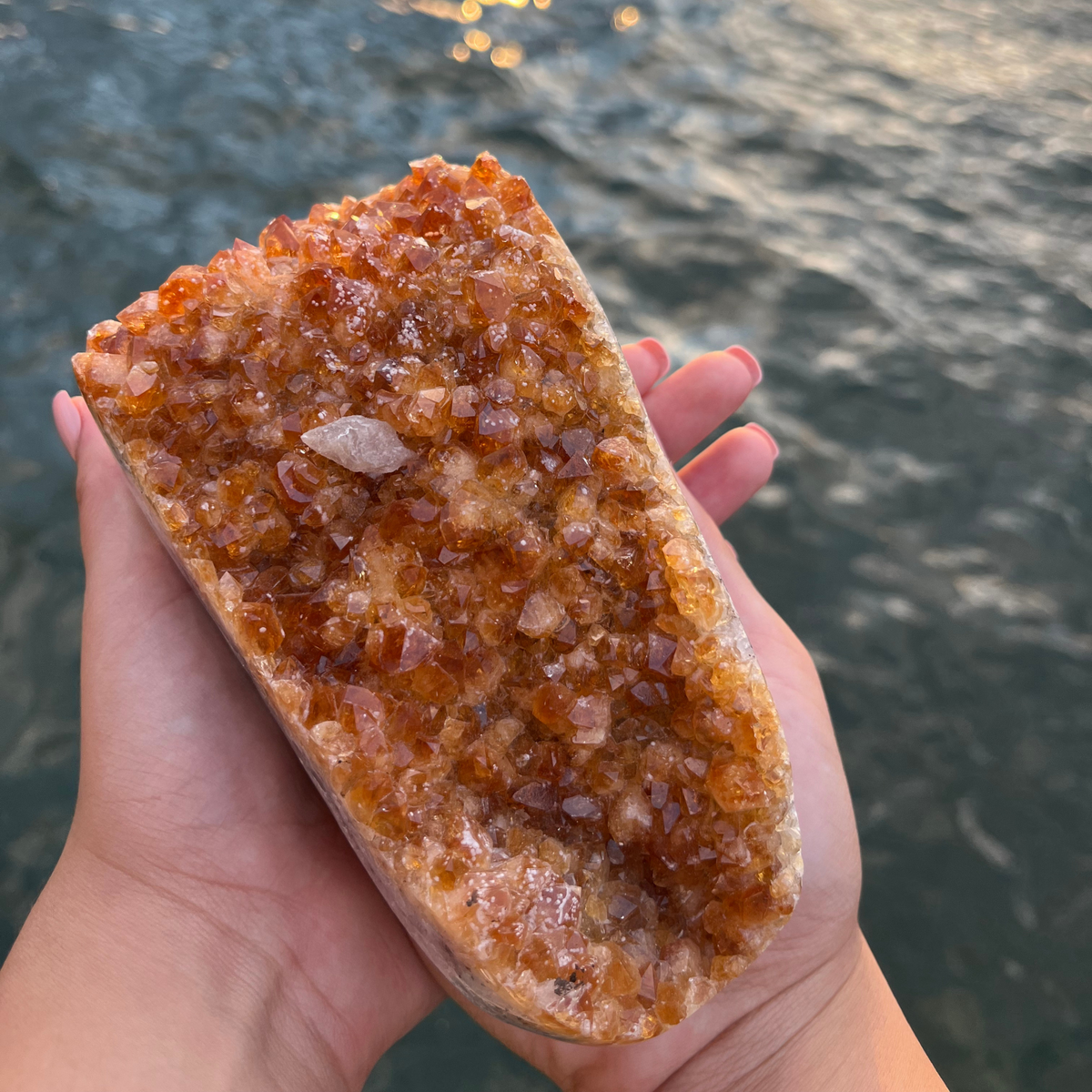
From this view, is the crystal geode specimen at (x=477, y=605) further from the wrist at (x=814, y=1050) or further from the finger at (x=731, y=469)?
the finger at (x=731, y=469)

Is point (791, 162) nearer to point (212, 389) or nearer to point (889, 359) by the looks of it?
point (889, 359)

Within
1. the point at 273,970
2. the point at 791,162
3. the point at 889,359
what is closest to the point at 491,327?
the point at 273,970

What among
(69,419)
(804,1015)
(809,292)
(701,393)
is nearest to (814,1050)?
(804,1015)

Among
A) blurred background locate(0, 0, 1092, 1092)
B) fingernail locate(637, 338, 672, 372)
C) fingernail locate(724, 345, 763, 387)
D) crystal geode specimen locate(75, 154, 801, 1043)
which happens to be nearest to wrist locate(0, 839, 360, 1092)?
crystal geode specimen locate(75, 154, 801, 1043)

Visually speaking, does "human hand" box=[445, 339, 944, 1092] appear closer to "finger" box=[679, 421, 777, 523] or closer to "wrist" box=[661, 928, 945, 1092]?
"wrist" box=[661, 928, 945, 1092]

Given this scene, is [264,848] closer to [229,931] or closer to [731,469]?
[229,931]
